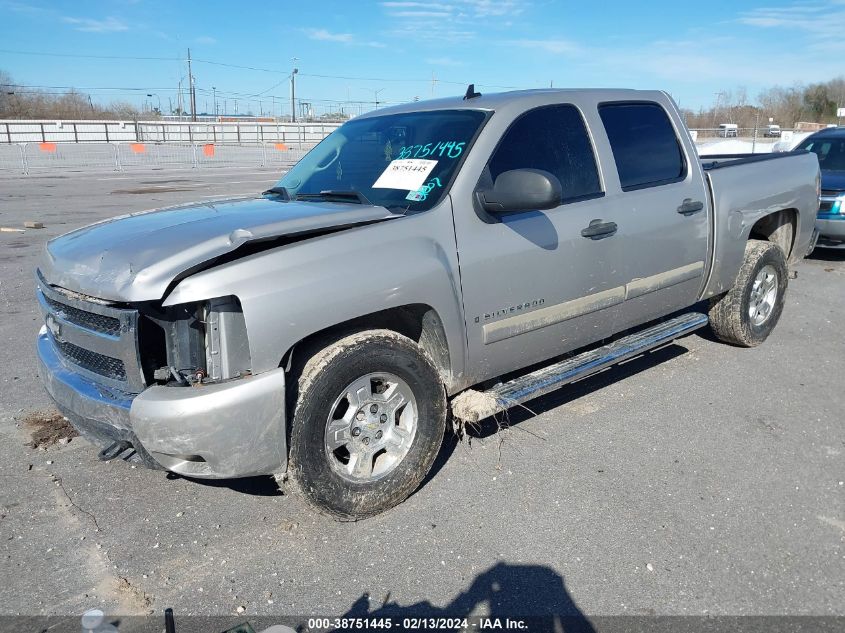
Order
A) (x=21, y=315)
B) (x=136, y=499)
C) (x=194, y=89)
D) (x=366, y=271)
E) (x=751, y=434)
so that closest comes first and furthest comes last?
(x=366, y=271) → (x=136, y=499) → (x=751, y=434) → (x=21, y=315) → (x=194, y=89)

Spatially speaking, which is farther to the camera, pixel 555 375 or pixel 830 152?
pixel 830 152

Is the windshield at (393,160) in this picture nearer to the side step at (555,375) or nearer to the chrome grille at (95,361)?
the side step at (555,375)

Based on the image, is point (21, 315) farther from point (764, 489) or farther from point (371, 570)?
point (764, 489)

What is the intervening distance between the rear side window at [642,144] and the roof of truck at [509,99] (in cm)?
8

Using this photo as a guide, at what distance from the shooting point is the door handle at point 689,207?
467cm

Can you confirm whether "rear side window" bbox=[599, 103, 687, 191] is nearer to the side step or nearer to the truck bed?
the truck bed

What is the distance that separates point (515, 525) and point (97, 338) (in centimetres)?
210

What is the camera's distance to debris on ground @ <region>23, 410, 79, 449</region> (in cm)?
408

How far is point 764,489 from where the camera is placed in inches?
142

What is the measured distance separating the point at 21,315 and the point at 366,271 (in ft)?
16.5

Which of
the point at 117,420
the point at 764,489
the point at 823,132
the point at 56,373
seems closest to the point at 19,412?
the point at 56,373

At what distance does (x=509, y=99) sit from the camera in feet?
13.0

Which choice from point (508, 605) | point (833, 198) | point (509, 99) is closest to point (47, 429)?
point (508, 605)

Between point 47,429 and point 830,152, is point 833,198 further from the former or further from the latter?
point 47,429
